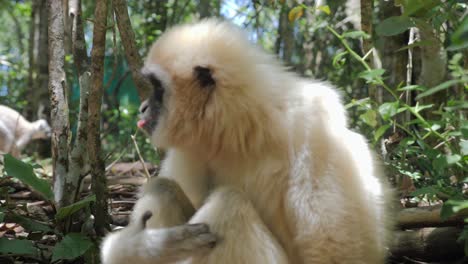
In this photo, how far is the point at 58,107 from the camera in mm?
3965

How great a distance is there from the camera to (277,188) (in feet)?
9.79

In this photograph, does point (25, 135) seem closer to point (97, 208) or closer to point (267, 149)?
point (97, 208)

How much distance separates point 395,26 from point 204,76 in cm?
107

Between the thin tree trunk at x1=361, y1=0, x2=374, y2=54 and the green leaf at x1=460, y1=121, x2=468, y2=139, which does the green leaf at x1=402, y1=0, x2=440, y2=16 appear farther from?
the thin tree trunk at x1=361, y1=0, x2=374, y2=54

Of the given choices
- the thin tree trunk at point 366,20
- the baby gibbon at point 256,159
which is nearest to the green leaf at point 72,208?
the baby gibbon at point 256,159

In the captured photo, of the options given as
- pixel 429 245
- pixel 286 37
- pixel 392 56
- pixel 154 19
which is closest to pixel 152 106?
pixel 429 245

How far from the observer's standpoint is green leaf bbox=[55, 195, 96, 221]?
11.5 feet

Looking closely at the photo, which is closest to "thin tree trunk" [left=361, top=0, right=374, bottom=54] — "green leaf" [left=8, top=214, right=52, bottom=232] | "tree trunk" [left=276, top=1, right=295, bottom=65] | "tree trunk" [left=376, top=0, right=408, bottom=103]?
"tree trunk" [left=376, top=0, right=408, bottom=103]

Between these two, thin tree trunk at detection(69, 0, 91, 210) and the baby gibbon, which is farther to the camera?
thin tree trunk at detection(69, 0, 91, 210)

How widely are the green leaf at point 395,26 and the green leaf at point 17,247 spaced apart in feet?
8.03

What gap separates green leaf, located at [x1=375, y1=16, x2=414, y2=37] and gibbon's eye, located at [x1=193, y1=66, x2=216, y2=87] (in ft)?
3.08

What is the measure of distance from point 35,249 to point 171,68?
4.79 feet

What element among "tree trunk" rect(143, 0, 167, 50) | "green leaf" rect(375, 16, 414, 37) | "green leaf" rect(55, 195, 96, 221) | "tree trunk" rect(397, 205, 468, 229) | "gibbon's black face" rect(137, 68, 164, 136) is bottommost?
"tree trunk" rect(397, 205, 468, 229)

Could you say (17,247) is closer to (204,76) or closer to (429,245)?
(204,76)
